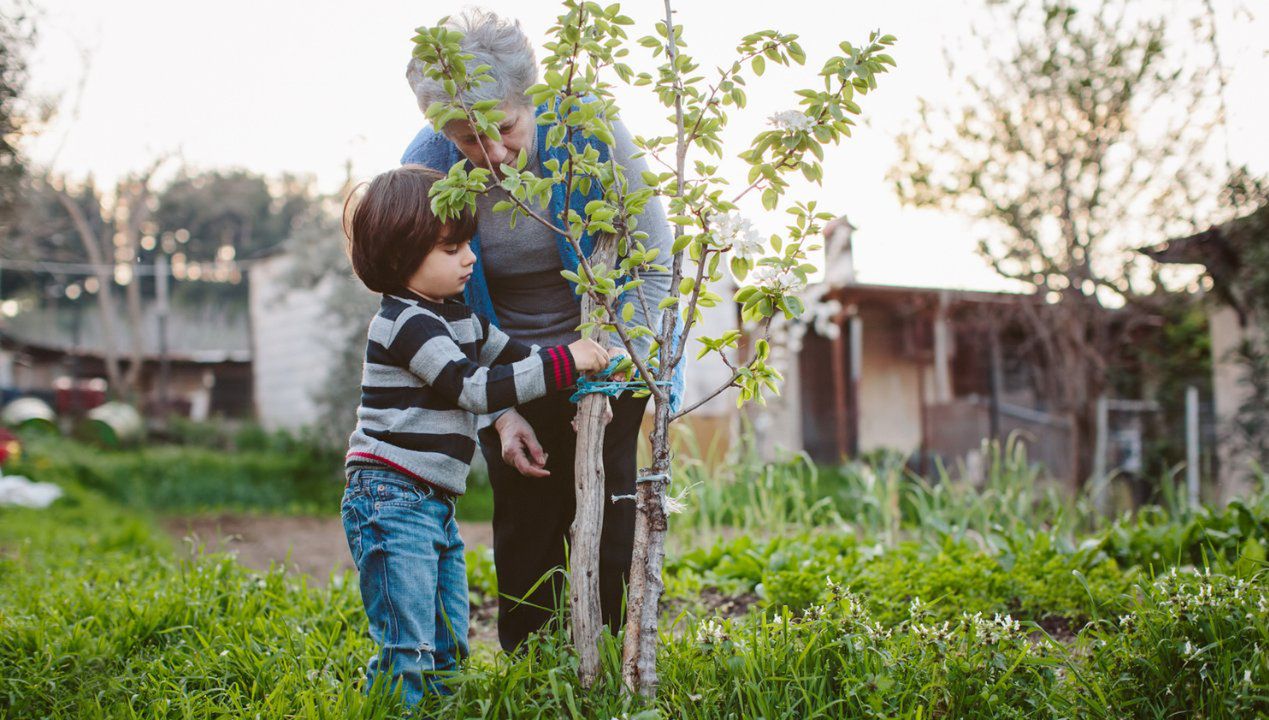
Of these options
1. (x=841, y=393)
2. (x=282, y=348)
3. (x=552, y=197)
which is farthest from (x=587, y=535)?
(x=282, y=348)

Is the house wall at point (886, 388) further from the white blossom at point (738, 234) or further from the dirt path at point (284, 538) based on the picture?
the white blossom at point (738, 234)

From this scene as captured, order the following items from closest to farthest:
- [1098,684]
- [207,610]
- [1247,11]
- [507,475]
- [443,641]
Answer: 1. [1098,684]
2. [443,641]
3. [507,475]
4. [207,610]
5. [1247,11]

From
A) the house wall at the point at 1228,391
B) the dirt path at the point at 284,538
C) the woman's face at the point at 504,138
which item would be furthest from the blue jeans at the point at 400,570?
the house wall at the point at 1228,391

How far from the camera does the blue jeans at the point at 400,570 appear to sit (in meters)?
1.91

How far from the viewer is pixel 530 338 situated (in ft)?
7.42

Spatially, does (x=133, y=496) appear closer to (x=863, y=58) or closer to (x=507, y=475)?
(x=507, y=475)

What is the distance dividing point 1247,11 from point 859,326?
6.58m

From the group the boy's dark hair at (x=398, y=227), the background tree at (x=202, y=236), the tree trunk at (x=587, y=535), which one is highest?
the background tree at (x=202, y=236)

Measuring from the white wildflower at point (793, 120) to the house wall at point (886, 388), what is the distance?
37.7 feet

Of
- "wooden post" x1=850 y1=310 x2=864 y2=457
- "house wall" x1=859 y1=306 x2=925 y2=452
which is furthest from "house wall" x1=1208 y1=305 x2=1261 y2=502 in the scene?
"house wall" x1=859 y1=306 x2=925 y2=452

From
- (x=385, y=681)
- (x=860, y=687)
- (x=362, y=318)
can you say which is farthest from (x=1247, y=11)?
(x=362, y=318)

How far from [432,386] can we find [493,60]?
70 cm

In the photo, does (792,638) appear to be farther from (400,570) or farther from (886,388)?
(886,388)

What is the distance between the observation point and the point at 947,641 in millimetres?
1931
